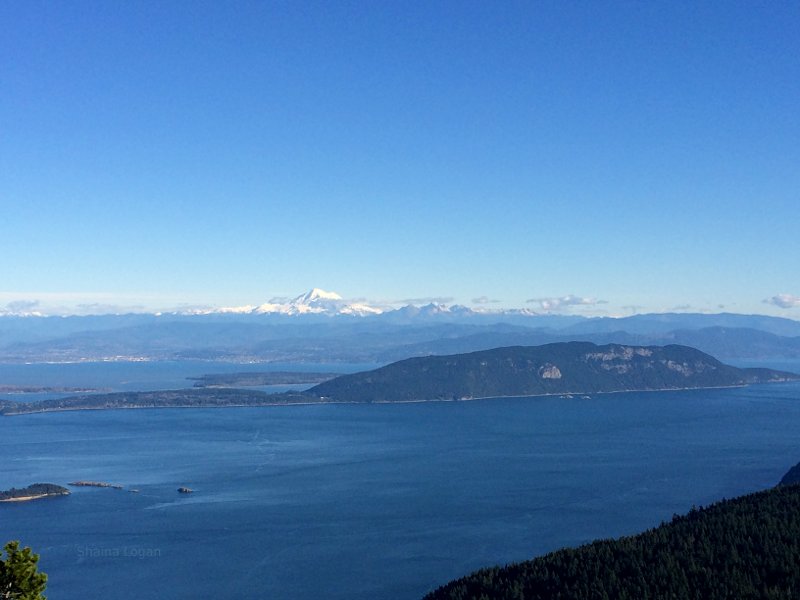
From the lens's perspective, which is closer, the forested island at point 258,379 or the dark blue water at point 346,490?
the dark blue water at point 346,490

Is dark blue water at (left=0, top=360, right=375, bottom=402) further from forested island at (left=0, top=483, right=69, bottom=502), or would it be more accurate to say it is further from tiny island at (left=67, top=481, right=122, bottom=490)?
forested island at (left=0, top=483, right=69, bottom=502)

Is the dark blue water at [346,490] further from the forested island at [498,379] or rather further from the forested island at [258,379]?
the forested island at [258,379]

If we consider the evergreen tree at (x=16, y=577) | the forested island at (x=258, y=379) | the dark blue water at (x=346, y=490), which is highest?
the evergreen tree at (x=16, y=577)

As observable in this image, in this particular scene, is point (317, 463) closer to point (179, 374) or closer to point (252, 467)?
point (252, 467)

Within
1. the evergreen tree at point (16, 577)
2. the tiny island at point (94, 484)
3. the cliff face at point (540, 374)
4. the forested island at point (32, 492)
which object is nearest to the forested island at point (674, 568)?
A: the evergreen tree at point (16, 577)

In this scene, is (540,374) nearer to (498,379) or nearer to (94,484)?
(498,379)

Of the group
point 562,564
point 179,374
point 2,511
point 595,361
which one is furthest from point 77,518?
point 179,374
